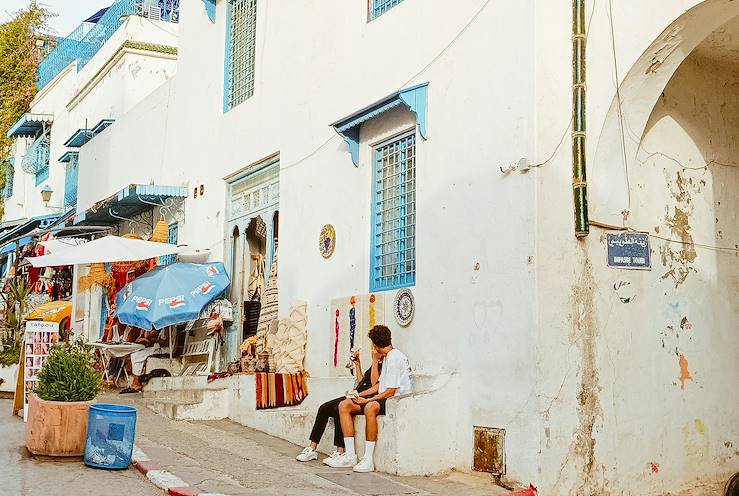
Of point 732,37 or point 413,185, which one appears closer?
point 732,37

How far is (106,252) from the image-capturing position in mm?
14180

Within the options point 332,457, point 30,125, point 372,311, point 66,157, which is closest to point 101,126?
point 66,157

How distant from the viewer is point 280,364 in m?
11.8

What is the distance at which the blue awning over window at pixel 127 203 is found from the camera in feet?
52.3

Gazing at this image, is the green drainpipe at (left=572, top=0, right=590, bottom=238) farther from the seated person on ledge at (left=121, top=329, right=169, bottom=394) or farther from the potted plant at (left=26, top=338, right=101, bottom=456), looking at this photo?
the seated person on ledge at (left=121, top=329, right=169, bottom=394)

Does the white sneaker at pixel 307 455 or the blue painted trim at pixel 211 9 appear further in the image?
the blue painted trim at pixel 211 9

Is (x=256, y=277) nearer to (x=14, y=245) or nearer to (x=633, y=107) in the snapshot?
(x=633, y=107)

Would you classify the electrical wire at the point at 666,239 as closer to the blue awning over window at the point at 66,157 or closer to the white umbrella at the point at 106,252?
the white umbrella at the point at 106,252

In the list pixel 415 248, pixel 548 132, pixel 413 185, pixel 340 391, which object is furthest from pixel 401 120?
pixel 340 391

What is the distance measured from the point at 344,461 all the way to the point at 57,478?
256 cm

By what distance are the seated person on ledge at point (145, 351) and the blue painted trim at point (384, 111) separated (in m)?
5.76

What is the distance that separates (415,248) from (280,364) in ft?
9.67

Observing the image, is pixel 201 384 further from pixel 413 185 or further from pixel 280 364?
pixel 413 185

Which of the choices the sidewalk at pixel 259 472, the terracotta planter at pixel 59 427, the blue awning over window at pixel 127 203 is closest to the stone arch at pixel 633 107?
the sidewalk at pixel 259 472
